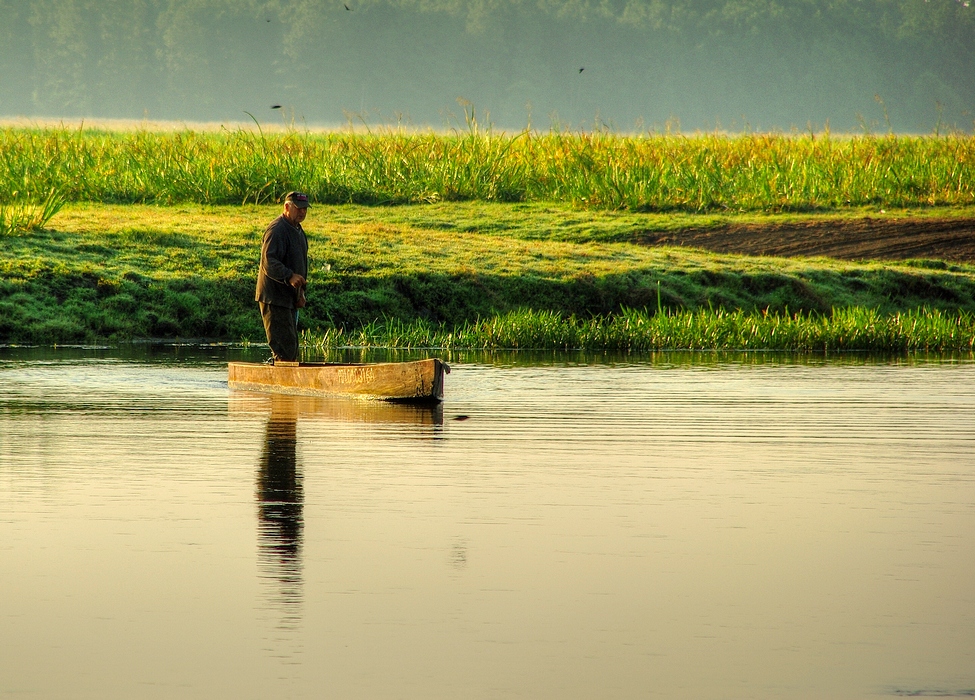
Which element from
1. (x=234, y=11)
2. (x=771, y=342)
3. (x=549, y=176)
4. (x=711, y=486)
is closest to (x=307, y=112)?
(x=234, y=11)

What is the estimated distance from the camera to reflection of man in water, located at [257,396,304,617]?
6.16 m

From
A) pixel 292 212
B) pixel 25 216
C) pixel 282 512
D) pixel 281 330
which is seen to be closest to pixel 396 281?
pixel 25 216

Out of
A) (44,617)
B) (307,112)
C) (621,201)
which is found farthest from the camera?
(307,112)

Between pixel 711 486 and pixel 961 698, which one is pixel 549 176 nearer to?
pixel 711 486

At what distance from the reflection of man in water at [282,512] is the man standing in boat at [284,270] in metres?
2.67

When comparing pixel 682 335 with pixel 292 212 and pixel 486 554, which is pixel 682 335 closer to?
pixel 292 212

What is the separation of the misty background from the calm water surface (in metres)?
117

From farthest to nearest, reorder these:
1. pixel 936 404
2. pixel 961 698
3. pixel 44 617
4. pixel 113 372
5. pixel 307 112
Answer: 1. pixel 307 112
2. pixel 113 372
3. pixel 936 404
4. pixel 44 617
5. pixel 961 698

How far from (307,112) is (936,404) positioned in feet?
414

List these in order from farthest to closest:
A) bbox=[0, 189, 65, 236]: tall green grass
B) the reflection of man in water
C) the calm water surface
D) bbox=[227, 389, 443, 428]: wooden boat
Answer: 1. bbox=[0, 189, 65, 236]: tall green grass
2. bbox=[227, 389, 443, 428]: wooden boat
3. the reflection of man in water
4. the calm water surface

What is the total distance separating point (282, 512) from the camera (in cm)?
757

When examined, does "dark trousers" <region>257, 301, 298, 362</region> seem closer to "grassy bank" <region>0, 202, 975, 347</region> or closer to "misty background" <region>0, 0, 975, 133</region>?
"grassy bank" <region>0, 202, 975, 347</region>

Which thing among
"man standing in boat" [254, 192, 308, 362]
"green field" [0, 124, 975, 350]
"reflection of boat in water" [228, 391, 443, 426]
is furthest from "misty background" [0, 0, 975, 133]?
"reflection of boat in water" [228, 391, 443, 426]

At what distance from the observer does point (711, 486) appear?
8469 mm
